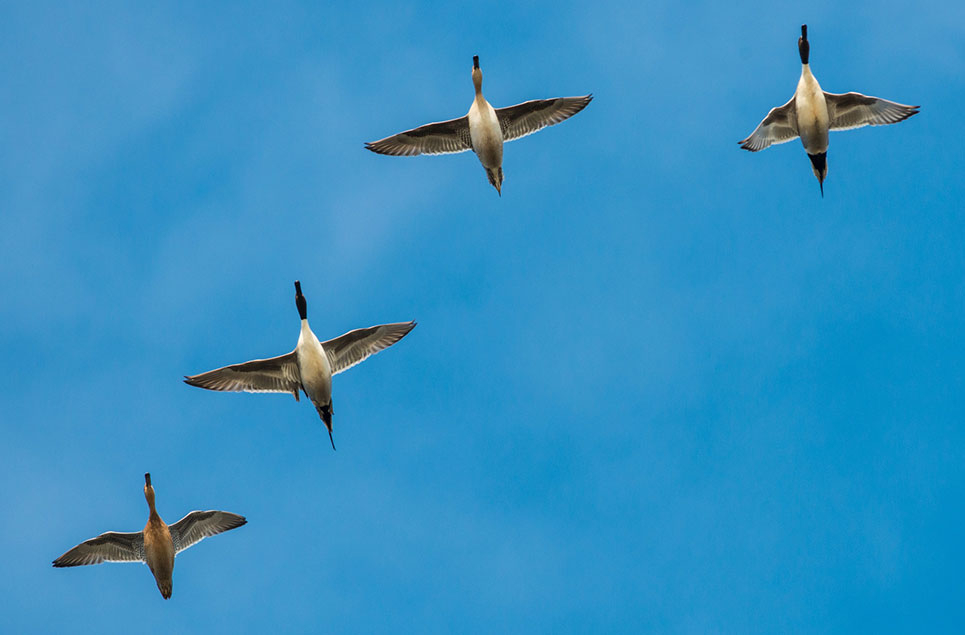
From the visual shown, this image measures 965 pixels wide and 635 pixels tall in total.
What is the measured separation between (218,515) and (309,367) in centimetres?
533

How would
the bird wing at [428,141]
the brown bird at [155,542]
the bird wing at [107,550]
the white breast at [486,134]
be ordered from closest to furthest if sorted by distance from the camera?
the brown bird at [155,542], the bird wing at [107,550], the white breast at [486,134], the bird wing at [428,141]

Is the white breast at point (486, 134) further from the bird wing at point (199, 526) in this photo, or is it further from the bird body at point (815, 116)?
the bird wing at point (199, 526)

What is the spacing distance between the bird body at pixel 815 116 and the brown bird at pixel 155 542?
1820 cm

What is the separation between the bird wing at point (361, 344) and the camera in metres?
28.6

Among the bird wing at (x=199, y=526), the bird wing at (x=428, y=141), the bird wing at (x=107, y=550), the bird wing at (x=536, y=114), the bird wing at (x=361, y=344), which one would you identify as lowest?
the bird wing at (x=107, y=550)

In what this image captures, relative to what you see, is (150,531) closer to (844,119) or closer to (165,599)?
(165,599)

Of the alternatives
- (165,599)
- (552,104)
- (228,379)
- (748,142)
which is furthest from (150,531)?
A: (748,142)

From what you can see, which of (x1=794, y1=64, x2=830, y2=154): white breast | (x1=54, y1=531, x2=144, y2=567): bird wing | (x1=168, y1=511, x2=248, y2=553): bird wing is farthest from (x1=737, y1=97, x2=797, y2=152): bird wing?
(x1=54, y1=531, x2=144, y2=567): bird wing

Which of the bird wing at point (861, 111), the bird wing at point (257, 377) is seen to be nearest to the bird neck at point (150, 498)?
the bird wing at point (257, 377)

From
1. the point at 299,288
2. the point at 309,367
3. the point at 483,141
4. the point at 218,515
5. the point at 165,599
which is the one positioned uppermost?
the point at 483,141

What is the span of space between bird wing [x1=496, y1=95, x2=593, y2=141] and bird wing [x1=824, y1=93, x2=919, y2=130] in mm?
6762

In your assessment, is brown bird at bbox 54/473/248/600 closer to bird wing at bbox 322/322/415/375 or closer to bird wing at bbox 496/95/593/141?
bird wing at bbox 322/322/415/375

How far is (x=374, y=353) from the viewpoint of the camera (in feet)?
95.9

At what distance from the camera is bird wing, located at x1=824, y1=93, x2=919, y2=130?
30.1 meters
